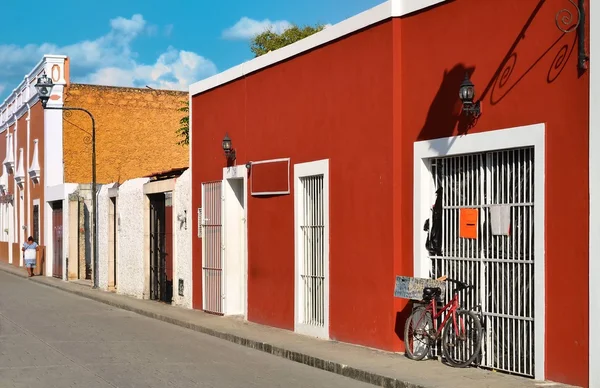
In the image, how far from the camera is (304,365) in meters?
12.1

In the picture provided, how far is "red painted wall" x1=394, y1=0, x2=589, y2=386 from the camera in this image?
365 inches

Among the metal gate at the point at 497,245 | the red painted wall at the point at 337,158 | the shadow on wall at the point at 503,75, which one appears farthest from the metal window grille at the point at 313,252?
the metal gate at the point at 497,245

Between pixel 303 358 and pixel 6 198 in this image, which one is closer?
pixel 303 358

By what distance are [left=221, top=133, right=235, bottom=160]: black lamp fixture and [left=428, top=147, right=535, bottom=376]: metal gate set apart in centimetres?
693

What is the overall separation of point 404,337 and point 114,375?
Result: 146 inches

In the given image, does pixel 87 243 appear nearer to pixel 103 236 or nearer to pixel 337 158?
pixel 103 236

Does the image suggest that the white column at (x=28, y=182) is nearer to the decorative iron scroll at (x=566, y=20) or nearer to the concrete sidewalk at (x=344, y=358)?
the concrete sidewalk at (x=344, y=358)

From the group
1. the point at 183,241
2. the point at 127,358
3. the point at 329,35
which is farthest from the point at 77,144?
the point at 127,358

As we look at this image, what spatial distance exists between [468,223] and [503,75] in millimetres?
1820

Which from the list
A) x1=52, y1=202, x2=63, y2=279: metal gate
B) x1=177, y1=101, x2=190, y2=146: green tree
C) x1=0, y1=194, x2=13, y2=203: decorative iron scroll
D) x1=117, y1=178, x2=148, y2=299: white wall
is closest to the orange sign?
x1=117, y1=178, x2=148, y2=299: white wall

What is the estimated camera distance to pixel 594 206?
900cm

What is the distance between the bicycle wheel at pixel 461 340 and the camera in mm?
10672

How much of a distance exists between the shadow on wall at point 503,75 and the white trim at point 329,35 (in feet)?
3.88

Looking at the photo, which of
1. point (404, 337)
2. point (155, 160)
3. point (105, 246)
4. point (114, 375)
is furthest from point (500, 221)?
point (155, 160)
